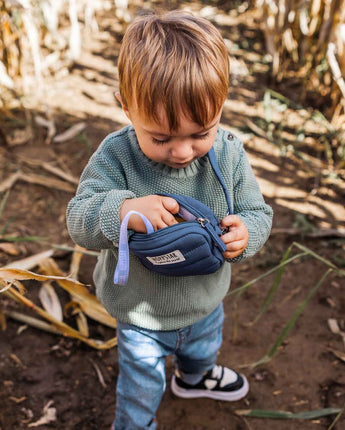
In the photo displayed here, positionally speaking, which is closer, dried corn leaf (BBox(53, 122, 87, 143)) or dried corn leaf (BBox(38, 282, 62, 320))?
dried corn leaf (BBox(38, 282, 62, 320))

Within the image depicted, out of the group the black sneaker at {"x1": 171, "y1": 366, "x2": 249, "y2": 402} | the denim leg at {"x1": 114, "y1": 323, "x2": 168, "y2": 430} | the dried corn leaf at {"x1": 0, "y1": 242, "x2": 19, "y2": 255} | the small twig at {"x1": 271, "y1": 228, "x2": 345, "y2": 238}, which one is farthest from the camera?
the small twig at {"x1": 271, "y1": 228, "x2": 345, "y2": 238}

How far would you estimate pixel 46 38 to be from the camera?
3928 millimetres

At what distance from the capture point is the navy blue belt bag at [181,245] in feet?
3.15

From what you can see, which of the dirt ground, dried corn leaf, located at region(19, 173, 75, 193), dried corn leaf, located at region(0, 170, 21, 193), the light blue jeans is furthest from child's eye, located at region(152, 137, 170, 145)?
dried corn leaf, located at region(0, 170, 21, 193)

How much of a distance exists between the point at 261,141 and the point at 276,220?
76 centimetres

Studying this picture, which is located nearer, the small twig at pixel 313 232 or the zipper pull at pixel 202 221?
the zipper pull at pixel 202 221

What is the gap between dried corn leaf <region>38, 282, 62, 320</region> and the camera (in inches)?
76.8

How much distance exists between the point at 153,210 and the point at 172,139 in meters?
0.16

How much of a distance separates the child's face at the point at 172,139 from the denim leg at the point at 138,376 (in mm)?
531

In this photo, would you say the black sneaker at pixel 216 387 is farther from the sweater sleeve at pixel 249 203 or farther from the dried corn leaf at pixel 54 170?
the dried corn leaf at pixel 54 170

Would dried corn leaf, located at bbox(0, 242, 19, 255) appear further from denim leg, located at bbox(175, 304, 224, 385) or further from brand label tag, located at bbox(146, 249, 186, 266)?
brand label tag, located at bbox(146, 249, 186, 266)

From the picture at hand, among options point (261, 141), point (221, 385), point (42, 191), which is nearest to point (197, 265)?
point (221, 385)

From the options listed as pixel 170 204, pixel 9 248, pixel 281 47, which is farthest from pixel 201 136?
pixel 281 47

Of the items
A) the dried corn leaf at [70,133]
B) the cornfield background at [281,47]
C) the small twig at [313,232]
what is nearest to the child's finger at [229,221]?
the small twig at [313,232]
